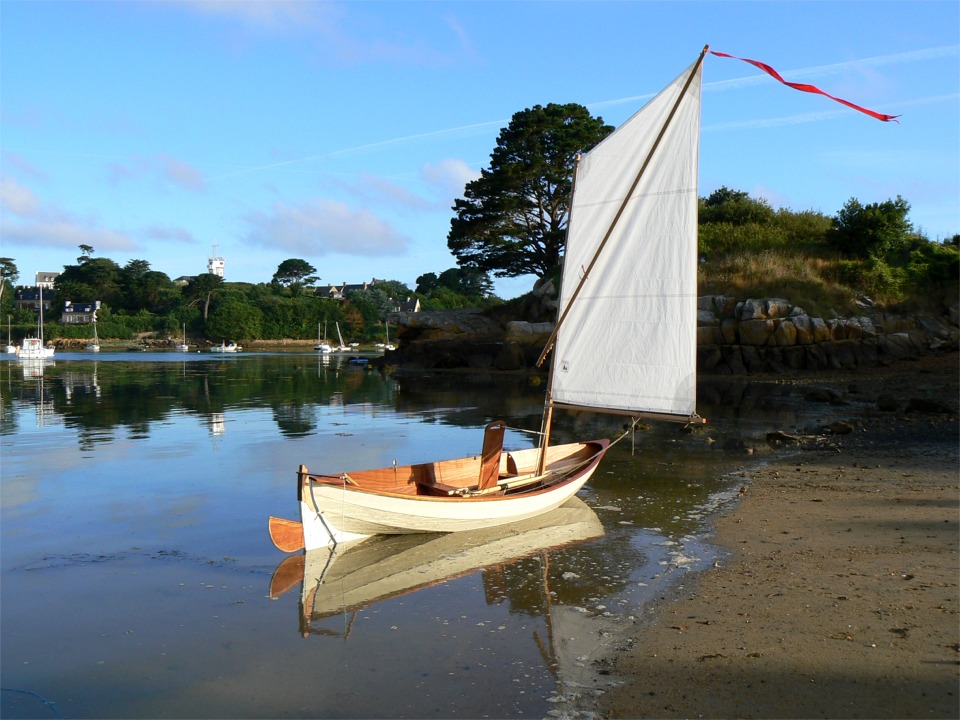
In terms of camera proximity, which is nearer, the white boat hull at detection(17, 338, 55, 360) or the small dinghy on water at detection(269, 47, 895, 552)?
the small dinghy on water at detection(269, 47, 895, 552)

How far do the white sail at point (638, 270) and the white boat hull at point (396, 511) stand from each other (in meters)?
2.44

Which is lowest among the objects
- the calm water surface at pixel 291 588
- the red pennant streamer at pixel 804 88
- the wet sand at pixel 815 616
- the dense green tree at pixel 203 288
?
the calm water surface at pixel 291 588

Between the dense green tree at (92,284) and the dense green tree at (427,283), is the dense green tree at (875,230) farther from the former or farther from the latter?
the dense green tree at (92,284)

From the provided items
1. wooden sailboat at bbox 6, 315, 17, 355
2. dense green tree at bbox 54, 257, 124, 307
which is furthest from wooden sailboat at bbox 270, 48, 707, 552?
dense green tree at bbox 54, 257, 124, 307

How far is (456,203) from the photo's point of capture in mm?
63688

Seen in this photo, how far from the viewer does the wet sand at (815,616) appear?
724cm

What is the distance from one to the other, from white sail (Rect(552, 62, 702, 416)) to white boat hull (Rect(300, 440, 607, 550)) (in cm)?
244

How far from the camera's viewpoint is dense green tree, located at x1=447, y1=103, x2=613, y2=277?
58.6 meters

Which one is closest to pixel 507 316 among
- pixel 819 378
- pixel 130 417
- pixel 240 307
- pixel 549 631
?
pixel 819 378

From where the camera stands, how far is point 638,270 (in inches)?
585

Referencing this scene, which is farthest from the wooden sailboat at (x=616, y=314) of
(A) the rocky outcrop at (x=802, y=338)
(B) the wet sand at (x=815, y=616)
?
(A) the rocky outcrop at (x=802, y=338)

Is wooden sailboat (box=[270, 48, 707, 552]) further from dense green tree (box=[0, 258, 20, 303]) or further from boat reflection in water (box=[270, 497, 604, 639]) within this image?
dense green tree (box=[0, 258, 20, 303])

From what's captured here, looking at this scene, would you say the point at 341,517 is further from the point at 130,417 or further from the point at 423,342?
the point at 423,342

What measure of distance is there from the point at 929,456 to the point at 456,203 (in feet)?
161
